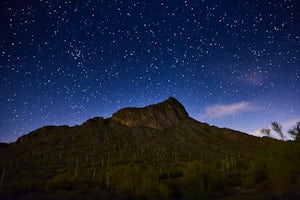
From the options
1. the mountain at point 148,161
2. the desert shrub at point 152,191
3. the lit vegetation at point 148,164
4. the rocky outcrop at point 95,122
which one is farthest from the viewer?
the rocky outcrop at point 95,122

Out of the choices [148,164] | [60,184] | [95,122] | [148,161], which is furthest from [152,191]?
[95,122]

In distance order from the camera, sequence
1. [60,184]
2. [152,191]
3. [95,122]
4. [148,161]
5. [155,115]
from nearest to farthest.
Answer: [152,191], [60,184], [148,161], [95,122], [155,115]

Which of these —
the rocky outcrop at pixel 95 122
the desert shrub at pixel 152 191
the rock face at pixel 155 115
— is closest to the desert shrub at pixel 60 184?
the desert shrub at pixel 152 191

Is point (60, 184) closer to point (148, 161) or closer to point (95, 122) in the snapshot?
point (148, 161)

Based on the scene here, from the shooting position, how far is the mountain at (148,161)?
43.3ft

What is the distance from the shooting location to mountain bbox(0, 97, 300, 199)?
13.2m

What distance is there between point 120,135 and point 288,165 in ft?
160

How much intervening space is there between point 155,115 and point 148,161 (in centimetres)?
3893

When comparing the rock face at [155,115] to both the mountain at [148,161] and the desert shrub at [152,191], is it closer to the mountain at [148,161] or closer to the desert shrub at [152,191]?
the mountain at [148,161]

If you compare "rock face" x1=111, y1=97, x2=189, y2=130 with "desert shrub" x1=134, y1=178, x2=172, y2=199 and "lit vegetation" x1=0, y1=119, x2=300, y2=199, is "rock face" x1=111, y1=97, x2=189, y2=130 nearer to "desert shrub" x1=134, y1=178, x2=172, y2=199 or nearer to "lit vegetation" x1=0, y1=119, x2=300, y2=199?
"lit vegetation" x1=0, y1=119, x2=300, y2=199

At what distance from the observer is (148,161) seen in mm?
33906

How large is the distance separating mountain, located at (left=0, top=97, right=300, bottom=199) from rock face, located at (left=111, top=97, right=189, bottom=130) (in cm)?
26

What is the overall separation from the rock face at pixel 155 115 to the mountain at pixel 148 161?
0.86 feet

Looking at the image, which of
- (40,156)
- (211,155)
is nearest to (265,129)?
(211,155)
